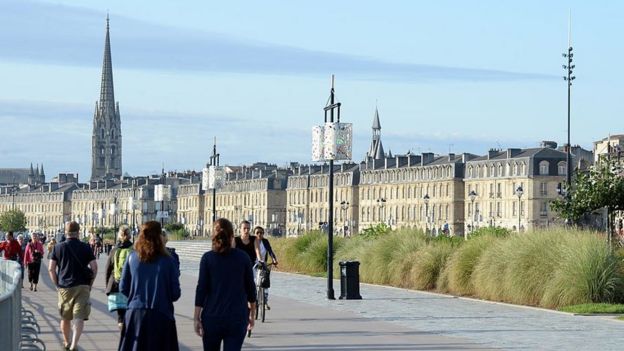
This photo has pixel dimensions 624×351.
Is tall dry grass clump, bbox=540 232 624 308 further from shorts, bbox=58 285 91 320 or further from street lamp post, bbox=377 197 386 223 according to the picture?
street lamp post, bbox=377 197 386 223

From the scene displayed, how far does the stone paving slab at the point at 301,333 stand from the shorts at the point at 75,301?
82 centimetres

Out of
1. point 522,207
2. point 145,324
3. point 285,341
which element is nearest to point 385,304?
point 285,341

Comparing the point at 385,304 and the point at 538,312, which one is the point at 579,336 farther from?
the point at 385,304

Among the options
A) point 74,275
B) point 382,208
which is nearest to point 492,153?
A: point 382,208

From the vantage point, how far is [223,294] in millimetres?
11742

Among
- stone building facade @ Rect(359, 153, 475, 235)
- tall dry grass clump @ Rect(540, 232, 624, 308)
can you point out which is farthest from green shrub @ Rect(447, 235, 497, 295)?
stone building facade @ Rect(359, 153, 475, 235)

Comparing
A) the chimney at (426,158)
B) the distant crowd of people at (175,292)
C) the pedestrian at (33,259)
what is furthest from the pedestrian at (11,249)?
the chimney at (426,158)

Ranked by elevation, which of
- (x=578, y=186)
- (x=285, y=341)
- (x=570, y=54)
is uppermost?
(x=570, y=54)

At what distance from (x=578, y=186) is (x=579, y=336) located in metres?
14.6

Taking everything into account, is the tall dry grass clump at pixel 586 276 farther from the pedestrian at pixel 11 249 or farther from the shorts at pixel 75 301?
the pedestrian at pixel 11 249

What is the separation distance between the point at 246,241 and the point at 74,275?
12.2 ft

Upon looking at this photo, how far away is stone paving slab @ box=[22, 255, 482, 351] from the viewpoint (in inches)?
712

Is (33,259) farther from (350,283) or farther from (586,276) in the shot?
(586,276)

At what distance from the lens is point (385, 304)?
27391mm
